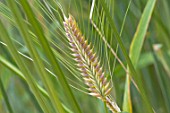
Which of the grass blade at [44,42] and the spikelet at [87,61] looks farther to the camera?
the spikelet at [87,61]

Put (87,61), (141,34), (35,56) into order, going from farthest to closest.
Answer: (141,34) < (87,61) < (35,56)

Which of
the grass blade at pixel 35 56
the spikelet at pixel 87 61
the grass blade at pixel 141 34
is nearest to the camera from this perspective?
the grass blade at pixel 35 56

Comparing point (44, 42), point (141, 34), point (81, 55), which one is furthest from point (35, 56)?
point (141, 34)

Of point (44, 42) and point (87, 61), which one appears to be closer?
point (44, 42)

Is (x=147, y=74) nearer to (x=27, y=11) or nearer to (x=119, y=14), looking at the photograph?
(x=119, y=14)

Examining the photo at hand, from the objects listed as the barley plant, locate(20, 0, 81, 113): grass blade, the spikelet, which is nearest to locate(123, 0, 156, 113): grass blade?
the barley plant

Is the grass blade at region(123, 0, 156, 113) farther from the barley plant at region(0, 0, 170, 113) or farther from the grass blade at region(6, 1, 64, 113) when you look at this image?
the grass blade at region(6, 1, 64, 113)

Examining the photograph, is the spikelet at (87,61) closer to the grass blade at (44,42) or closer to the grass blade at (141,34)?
the grass blade at (44,42)

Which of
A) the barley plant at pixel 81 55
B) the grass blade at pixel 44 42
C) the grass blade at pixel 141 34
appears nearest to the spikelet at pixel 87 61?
the barley plant at pixel 81 55

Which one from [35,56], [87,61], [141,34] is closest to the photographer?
[35,56]

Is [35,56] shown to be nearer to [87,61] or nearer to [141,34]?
[87,61]

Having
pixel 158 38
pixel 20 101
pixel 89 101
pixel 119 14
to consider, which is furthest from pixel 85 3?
pixel 20 101

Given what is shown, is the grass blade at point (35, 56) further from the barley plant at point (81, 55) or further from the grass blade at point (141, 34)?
the grass blade at point (141, 34)

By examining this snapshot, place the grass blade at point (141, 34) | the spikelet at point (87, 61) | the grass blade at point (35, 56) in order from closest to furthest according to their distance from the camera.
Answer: the grass blade at point (35, 56)
the spikelet at point (87, 61)
the grass blade at point (141, 34)
